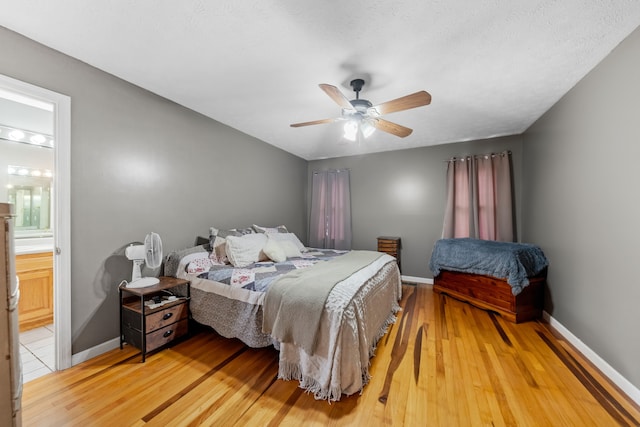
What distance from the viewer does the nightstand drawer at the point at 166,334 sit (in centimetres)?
210

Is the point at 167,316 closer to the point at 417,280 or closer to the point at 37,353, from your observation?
the point at 37,353

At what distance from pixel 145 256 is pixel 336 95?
216 cm

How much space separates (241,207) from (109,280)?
5.87ft

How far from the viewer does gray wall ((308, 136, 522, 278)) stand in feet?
13.7

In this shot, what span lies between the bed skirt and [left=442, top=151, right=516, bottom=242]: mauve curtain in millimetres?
950

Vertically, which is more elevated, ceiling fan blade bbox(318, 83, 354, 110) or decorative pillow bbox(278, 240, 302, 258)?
ceiling fan blade bbox(318, 83, 354, 110)

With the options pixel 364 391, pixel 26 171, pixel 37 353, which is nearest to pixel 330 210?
pixel 364 391

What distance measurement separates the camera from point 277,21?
1.61 meters

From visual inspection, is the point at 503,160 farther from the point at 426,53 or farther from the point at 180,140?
the point at 180,140

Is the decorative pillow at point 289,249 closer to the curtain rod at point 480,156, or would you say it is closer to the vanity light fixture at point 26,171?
the vanity light fixture at point 26,171

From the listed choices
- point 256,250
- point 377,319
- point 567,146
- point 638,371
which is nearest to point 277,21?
point 256,250

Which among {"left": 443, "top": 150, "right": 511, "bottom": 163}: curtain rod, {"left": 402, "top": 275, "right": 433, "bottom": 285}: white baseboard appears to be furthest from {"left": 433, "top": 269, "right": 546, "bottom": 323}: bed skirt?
{"left": 443, "top": 150, "right": 511, "bottom": 163}: curtain rod

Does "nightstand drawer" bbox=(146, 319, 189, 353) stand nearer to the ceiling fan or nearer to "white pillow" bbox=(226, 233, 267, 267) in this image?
"white pillow" bbox=(226, 233, 267, 267)

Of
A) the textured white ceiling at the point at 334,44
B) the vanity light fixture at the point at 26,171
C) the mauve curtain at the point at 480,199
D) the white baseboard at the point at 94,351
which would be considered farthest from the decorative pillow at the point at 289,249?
the vanity light fixture at the point at 26,171
